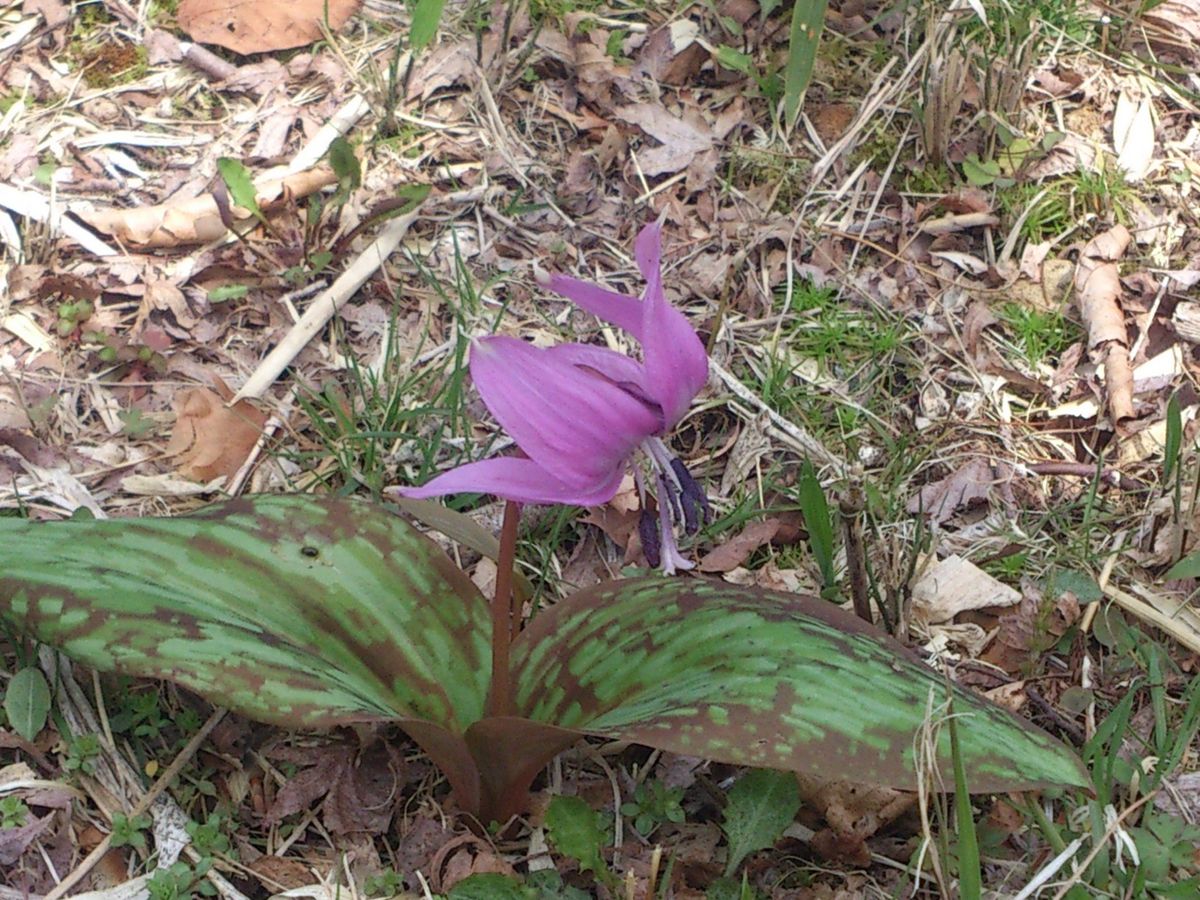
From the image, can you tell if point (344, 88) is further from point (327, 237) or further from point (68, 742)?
point (68, 742)

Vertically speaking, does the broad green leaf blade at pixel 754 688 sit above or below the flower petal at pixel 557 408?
below

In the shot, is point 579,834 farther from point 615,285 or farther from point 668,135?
point 668,135

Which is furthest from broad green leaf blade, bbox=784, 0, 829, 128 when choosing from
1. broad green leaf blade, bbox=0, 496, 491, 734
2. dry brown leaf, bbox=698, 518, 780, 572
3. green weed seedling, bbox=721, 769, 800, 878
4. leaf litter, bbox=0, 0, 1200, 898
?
green weed seedling, bbox=721, 769, 800, 878

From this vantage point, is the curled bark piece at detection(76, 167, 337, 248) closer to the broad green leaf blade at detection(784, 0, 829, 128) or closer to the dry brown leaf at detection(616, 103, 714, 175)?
the dry brown leaf at detection(616, 103, 714, 175)

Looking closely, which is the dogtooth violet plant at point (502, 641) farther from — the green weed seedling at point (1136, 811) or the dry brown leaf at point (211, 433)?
the dry brown leaf at point (211, 433)

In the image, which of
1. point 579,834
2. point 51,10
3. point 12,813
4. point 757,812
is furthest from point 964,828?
point 51,10

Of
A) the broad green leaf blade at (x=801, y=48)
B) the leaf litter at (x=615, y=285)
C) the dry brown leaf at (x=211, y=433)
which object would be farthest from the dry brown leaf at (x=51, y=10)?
the broad green leaf blade at (x=801, y=48)

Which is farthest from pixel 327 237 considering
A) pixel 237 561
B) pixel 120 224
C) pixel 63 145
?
pixel 237 561
